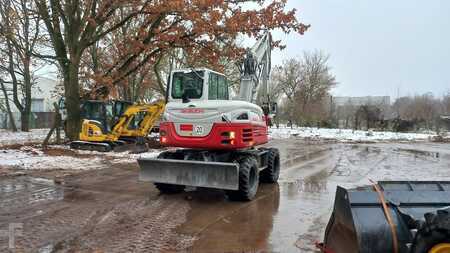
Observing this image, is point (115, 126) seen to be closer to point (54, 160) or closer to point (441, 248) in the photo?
point (54, 160)

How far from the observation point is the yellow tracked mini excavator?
17.9 m

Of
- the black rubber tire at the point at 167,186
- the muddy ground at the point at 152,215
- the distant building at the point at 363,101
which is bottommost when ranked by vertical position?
the muddy ground at the point at 152,215

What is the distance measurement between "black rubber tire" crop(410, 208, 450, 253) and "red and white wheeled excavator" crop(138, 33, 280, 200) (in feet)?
15.1

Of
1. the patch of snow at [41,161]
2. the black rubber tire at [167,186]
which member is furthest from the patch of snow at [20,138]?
the black rubber tire at [167,186]

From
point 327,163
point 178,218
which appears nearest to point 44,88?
point 327,163

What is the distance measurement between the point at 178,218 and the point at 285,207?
2.29m

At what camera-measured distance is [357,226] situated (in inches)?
156

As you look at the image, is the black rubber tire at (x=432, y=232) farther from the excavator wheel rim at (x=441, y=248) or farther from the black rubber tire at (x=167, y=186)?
the black rubber tire at (x=167, y=186)

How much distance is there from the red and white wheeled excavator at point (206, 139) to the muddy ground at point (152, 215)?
0.49 m

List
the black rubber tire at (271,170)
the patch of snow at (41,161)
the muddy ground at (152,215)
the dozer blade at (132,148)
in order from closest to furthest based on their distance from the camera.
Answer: the muddy ground at (152,215)
the black rubber tire at (271,170)
the patch of snow at (41,161)
the dozer blade at (132,148)

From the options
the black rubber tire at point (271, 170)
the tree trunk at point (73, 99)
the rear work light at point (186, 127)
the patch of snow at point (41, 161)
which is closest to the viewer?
the rear work light at point (186, 127)

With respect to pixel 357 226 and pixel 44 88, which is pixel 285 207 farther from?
pixel 44 88

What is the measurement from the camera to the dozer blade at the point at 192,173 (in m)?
8.04

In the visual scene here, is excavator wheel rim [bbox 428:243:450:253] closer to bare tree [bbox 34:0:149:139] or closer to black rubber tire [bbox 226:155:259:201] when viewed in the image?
black rubber tire [bbox 226:155:259:201]
